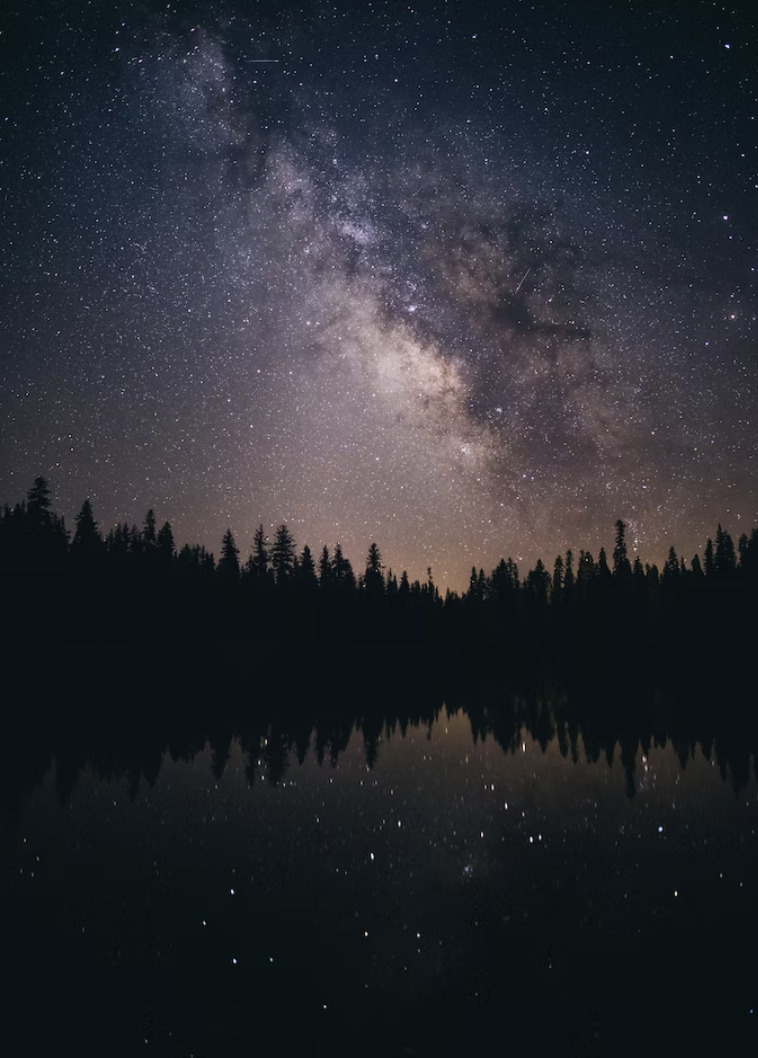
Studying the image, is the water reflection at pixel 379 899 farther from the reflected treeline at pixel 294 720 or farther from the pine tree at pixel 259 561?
the pine tree at pixel 259 561

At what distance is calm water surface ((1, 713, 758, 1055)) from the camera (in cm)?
807

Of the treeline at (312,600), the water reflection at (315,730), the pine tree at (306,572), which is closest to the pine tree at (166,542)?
the treeline at (312,600)

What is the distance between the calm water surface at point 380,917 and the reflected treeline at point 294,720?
3379mm

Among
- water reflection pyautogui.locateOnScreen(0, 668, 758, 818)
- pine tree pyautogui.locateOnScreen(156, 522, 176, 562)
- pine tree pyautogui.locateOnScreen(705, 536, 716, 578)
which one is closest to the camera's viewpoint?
water reflection pyautogui.locateOnScreen(0, 668, 758, 818)

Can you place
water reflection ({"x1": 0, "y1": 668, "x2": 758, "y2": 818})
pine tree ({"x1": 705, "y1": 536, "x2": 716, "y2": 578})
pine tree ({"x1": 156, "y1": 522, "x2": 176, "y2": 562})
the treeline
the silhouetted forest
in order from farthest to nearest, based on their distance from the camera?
pine tree ({"x1": 705, "y1": 536, "x2": 716, "y2": 578}), pine tree ({"x1": 156, "y1": 522, "x2": 176, "y2": 562}), the treeline, the silhouetted forest, water reflection ({"x1": 0, "y1": 668, "x2": 758, "y2": 818})

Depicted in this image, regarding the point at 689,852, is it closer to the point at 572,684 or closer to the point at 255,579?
the point at 572,684

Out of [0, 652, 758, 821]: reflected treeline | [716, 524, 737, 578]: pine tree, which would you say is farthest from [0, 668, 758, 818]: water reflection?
[716, 524, 737, 578]: pine tree

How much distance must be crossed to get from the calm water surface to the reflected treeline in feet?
11.1

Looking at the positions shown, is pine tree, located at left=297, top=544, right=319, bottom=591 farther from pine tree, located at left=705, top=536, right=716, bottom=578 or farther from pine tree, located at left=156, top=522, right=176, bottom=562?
pine tree, located at left=705, top=536, right=716, bottom=578

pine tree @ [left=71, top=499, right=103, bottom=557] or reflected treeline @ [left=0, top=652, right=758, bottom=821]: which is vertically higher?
pine tree @ [left=71, top=499, right=103, bottom=557]

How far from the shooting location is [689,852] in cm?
1415

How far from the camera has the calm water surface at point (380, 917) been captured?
8.07 metres

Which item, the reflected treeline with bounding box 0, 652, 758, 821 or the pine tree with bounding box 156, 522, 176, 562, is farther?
the pine tree with bounding box 156, 522, 176, 562

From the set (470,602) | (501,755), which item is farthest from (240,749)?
(470,602)
